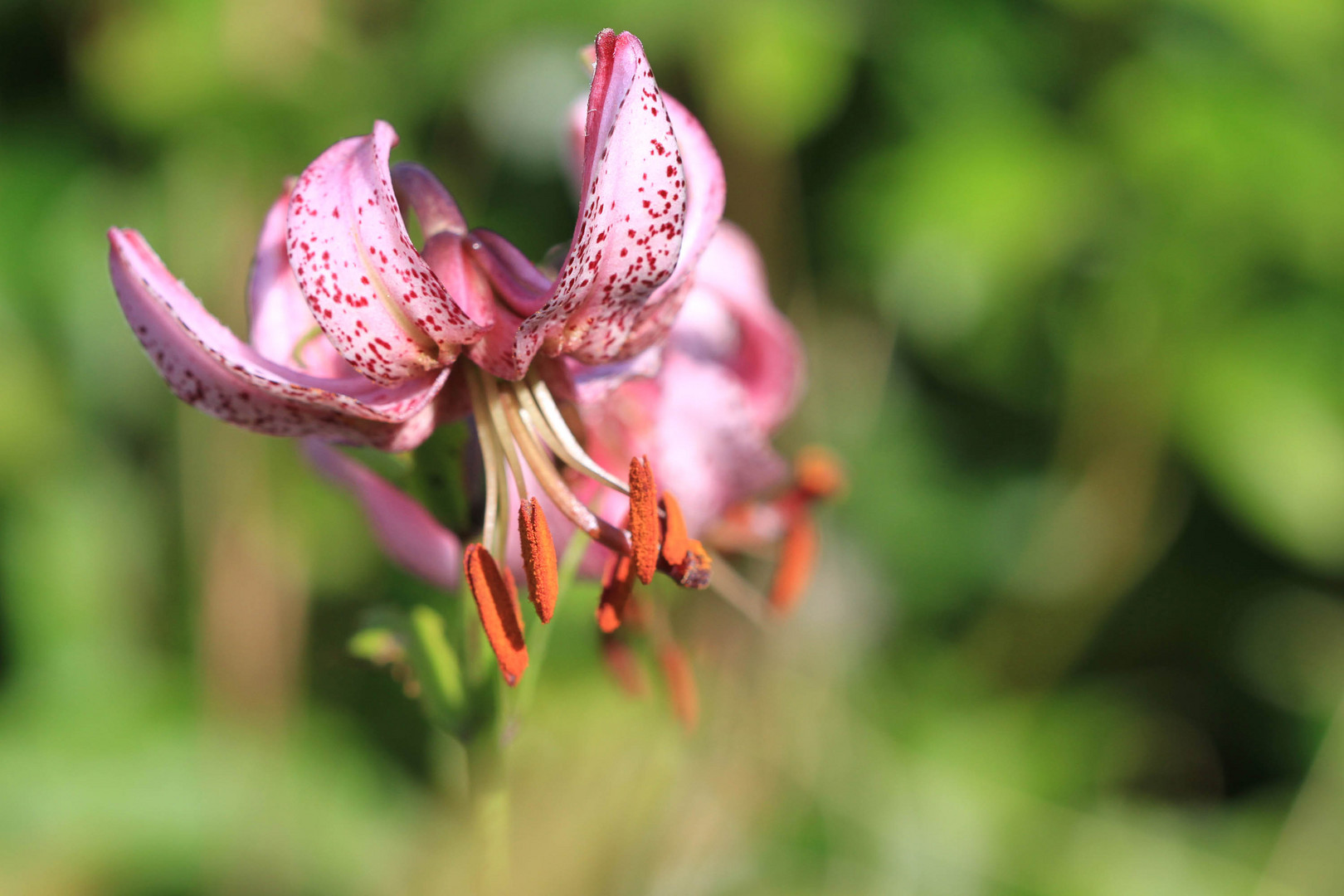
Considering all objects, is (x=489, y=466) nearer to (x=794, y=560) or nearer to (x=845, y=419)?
(x=794, y=560)

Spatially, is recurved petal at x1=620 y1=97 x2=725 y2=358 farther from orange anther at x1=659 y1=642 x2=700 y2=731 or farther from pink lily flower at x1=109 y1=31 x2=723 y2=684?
orange anther at x1=659 y1=642 x2=700 y2=731

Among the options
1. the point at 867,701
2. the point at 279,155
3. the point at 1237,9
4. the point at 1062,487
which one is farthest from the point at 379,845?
the point at 1237,9

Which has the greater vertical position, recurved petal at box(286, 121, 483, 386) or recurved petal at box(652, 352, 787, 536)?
recurved petal at box(286, 121, 483, 386)

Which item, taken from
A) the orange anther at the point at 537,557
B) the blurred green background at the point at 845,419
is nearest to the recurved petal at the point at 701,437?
the orange anther at the point at 537,557

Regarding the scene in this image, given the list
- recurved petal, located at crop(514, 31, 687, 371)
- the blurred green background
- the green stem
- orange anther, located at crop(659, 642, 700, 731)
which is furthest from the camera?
the blurred green background

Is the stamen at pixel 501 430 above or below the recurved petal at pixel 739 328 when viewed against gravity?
below

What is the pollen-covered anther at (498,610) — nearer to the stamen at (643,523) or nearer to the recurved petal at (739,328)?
the stamen at (643,523)

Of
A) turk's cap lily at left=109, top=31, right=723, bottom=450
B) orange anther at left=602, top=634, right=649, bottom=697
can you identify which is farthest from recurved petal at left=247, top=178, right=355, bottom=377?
orange anther at left=602, top=634, right=649, bottom=697
